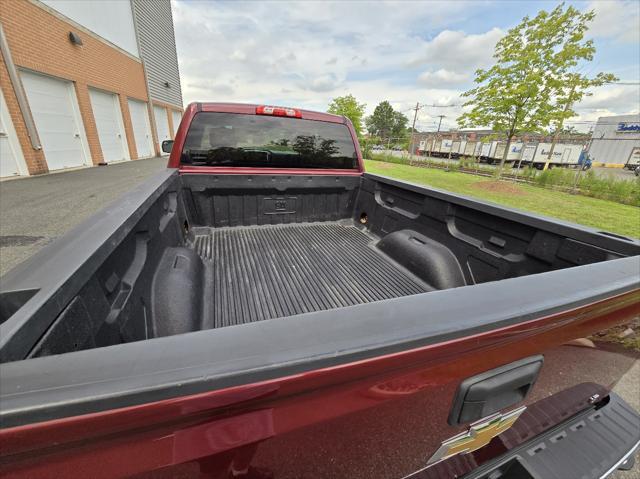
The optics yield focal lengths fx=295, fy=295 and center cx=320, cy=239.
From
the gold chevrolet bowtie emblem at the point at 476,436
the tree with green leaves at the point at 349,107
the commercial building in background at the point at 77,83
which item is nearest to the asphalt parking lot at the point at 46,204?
the commercial building in background at the point at 77,83

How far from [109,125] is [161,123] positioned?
6.57 meters

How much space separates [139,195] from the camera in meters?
1.75

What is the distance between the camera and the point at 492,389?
0.88 metres

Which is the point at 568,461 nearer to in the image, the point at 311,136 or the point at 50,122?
the point at 311,136

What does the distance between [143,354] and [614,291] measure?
136 cm

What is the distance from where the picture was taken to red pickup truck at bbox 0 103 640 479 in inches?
20.5

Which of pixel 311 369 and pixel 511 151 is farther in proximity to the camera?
pixel 511 151

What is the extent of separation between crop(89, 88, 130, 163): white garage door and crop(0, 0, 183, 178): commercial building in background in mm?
46

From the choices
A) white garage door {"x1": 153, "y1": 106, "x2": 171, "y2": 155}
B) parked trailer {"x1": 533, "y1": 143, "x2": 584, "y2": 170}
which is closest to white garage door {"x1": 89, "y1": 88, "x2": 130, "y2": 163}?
white garage door {"x1": 153, "y1": 106, "x2": 171, "y2": 155}

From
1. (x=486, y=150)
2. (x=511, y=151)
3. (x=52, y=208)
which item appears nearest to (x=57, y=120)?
(x=52, y=208)

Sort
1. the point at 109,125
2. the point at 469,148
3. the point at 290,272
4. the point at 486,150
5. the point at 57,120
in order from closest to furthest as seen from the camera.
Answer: the point at 290,272, the point at 57,120, the point at 109,125, the point at 486,150, the point at 469,148

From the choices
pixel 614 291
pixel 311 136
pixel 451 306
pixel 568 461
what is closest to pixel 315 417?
pixel 451 306

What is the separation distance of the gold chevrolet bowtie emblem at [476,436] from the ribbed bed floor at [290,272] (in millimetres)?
1337

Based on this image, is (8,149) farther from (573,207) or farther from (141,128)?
(573,207)
